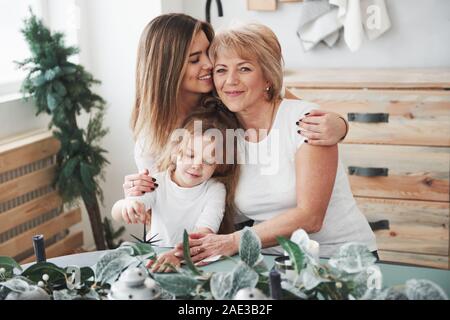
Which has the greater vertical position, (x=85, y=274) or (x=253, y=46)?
(x=253, y=46)

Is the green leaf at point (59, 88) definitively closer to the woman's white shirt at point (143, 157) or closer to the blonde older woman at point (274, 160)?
the woman's white shirt at point (143, 157)

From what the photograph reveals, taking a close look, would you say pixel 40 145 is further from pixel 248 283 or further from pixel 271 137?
pixel 248 283

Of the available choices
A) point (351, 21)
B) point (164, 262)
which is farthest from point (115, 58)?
point (164, 262)

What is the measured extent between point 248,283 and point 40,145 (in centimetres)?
180

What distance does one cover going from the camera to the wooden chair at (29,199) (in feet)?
7.90

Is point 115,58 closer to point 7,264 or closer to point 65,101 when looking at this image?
point 65,101

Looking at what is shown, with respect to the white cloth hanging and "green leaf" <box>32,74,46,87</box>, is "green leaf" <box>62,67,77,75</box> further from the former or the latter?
the white cloth hanging

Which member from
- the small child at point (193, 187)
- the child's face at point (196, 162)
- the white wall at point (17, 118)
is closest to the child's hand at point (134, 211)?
the small child at point (193, 187)

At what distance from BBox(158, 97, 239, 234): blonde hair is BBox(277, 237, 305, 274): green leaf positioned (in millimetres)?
635

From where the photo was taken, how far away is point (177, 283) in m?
0.97

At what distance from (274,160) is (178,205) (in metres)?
0.27

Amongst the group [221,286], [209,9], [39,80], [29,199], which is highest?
[209,9]

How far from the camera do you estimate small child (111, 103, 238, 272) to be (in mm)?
1591

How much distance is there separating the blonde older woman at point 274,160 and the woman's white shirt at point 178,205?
70mm
